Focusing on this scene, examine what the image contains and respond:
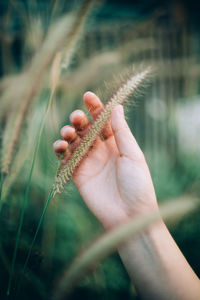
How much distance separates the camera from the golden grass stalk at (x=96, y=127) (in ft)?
1.57

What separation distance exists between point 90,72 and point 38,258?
615mm

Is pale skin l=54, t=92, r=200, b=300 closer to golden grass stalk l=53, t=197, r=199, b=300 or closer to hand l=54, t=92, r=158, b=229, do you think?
hand l=54, t=92, r=158, b=229

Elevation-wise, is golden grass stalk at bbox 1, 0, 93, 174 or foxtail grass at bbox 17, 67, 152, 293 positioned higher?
golden grass stalk at bbox 1, 0, 93, 174

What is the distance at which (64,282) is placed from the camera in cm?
27

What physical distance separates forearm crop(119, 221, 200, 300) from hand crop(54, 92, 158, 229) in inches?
3.5

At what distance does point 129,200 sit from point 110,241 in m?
0.38

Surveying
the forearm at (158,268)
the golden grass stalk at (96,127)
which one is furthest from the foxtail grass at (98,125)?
the forearm at (158,268)

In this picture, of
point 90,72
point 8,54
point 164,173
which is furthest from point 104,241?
point 164,173

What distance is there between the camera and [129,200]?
2.19 feet

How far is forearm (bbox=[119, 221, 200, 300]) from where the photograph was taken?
50 cm

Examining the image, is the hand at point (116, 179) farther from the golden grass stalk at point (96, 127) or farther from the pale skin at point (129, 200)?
the golden grass stalk at point (96, 127)

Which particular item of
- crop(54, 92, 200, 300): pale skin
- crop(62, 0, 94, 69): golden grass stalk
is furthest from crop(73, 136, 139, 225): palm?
crop(62, 0, 94, 69): golden grass stalk

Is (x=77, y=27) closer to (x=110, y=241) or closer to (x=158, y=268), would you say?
(x=110, y=241)

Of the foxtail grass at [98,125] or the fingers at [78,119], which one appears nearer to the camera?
the foxtail grass at [98,125]
